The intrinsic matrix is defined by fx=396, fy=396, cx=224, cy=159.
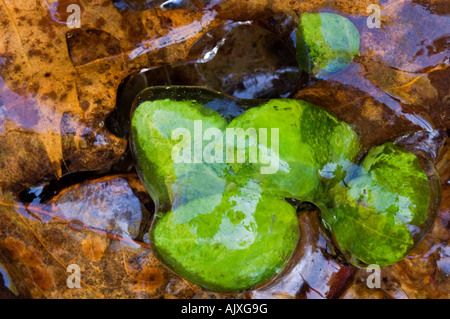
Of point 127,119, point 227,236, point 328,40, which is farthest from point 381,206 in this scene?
point 127,119

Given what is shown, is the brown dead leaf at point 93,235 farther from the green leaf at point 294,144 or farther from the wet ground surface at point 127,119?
the green leaf at point 294,144

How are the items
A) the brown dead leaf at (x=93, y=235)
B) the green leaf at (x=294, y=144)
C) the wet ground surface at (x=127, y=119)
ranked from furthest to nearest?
the brown dead leaf at (x=93, y=235) → the wet ground surface at (x=127, y=119) → the green leaf at (x=294, y=144)

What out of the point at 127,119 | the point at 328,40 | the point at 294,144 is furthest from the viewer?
the point at 127,119

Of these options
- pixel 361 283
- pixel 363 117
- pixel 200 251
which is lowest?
pixel 361 283

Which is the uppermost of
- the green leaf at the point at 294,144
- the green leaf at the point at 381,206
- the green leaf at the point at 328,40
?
the green leaf at the point at 328,40

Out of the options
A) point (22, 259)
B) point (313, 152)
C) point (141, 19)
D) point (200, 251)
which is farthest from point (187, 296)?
point (141, 19)

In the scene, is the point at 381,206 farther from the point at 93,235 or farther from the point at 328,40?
the point at 93,235

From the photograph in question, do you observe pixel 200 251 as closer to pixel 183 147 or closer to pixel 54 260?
pixel 183 147

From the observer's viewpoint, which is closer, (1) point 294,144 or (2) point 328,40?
(1) point 294,144

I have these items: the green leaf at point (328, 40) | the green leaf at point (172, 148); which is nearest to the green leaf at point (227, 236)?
the green leaf at point (172, 148)
